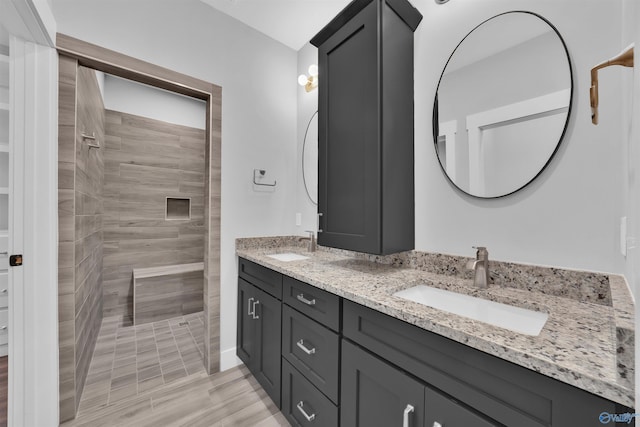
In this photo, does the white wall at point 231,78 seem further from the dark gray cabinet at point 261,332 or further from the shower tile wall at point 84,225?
the shower tile wall at point 84,225

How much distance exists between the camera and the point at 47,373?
1.37 metres

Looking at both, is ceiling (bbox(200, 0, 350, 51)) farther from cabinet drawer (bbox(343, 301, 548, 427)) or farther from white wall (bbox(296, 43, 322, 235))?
cabinet drawer (bbox(343, 301, 548, 427))

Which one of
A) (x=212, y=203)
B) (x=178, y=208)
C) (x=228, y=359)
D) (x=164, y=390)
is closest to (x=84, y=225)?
(x=212, y=203)

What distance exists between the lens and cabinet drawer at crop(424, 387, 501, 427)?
0.66 m

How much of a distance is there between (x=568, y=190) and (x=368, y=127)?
2.84 ft

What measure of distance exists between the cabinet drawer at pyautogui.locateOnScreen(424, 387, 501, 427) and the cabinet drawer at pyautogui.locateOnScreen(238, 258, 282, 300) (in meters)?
0.94

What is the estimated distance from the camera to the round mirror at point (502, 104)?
1.04m

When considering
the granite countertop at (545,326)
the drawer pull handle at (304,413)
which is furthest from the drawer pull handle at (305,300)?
the drawer pull handle at (304,413)

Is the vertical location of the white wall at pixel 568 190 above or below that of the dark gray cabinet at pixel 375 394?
above

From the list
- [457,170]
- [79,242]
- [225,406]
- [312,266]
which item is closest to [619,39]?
[457,170]

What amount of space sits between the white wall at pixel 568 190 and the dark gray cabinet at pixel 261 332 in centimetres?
105

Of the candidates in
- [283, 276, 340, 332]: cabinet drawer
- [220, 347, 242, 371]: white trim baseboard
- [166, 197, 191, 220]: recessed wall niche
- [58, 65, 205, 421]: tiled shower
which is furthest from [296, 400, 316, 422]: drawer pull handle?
[166, 197, 191, 220]: recessed wall niche

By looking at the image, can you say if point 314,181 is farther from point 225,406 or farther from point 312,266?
point 225,406

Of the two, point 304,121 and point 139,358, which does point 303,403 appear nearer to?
point 139,358
